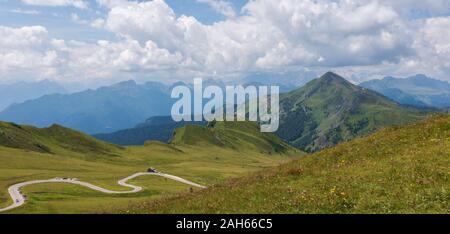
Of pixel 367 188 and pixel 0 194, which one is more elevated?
pixel 367 188

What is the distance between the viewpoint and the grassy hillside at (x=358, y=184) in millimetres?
24531

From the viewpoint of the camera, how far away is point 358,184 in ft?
94.8

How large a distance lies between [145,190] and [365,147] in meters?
120

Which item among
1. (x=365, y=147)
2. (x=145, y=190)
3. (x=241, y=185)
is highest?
(x=365, y=147)

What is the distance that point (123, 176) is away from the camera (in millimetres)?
194750

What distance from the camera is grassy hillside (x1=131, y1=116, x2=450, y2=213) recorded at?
80.5 ft

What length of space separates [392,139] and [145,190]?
121 metres

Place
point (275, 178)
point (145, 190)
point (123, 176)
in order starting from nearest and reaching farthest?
point (275, 178) < point (145, 190) < point (123, 176)

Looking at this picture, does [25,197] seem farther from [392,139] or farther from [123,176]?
[392,139]

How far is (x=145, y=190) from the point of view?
15325 cm
